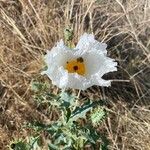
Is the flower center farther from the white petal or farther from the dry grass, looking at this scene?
the dry grass

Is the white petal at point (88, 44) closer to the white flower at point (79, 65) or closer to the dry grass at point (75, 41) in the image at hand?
the white flower at point (79, 65)

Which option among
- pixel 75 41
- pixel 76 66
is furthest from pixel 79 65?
pixel 75 41

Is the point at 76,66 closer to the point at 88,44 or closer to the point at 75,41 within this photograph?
the point at 88,44

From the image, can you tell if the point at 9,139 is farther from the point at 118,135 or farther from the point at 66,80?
the point at 66,80

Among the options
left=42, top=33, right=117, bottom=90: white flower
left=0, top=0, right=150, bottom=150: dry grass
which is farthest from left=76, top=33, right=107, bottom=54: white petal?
left=0, top=0, right=150, bottom=150: dry grass

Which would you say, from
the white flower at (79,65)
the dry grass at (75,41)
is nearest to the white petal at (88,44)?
the white flower at (79,65)
